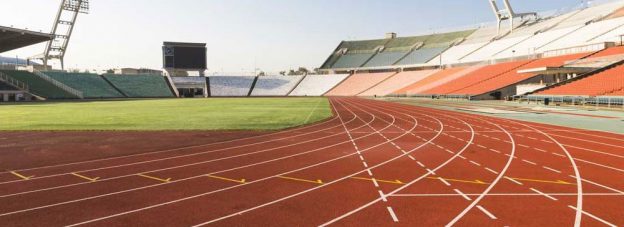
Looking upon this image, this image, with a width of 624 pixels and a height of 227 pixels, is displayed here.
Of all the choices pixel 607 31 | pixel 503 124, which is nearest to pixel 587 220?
pixel 503 124

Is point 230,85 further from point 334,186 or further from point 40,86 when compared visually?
point 334,186

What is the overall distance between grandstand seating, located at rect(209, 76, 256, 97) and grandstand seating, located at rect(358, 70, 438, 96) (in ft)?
101

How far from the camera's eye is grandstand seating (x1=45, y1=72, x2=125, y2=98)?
252ft

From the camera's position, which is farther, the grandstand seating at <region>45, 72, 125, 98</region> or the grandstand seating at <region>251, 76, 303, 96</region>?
the grandstand seating at <region>251, 76, 303, 96</region>

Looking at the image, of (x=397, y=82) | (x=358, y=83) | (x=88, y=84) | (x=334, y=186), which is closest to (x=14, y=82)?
(x=88, y=84)

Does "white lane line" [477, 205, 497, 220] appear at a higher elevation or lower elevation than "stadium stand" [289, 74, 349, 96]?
lower

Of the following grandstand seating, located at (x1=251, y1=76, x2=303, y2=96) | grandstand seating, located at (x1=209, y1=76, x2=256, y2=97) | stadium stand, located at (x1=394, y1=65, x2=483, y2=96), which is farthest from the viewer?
grandstand seating, located at (x1=251, y1=76, x2=303, y2=96)

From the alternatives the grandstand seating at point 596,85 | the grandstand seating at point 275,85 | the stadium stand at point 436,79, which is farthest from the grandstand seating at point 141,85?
the grandstand seating at point 596,85

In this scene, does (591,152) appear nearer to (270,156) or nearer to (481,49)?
(270,156)

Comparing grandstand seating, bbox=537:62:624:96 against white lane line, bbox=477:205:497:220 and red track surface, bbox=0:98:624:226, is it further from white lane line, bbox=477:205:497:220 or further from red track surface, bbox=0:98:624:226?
white lane line, bbox=477:205:497:220

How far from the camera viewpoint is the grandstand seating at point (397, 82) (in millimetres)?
84869

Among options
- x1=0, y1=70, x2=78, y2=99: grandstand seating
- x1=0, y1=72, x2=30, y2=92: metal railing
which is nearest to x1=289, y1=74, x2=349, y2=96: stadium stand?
x1=0, y1=70, x2=78, y2=99: grandstand seating

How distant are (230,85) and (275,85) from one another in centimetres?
1127

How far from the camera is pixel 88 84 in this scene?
80312mm
